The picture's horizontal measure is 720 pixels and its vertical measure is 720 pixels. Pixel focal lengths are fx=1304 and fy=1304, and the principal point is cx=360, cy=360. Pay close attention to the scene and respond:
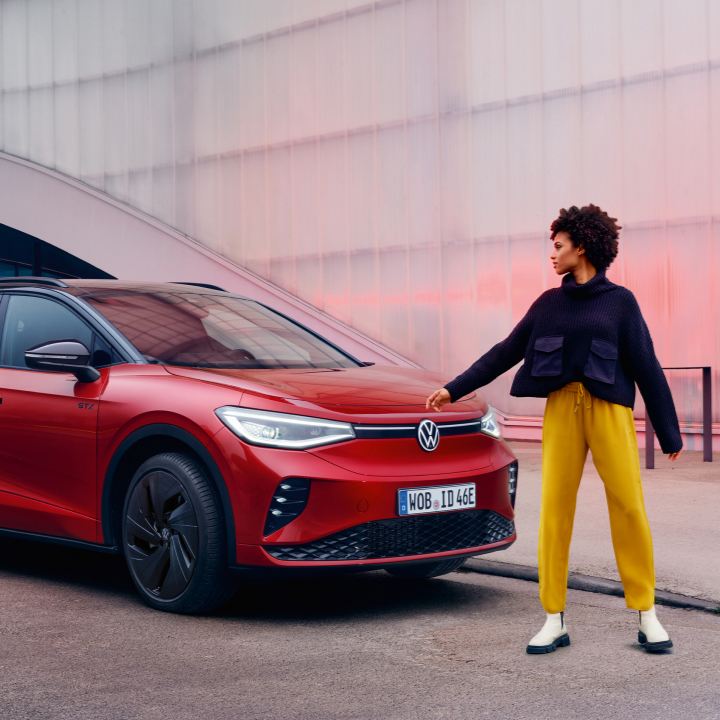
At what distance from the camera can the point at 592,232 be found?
5250mm

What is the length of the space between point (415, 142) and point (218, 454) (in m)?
12.3

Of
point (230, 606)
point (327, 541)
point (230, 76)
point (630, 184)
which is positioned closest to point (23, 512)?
point (230, 606)

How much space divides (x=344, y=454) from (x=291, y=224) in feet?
44.9

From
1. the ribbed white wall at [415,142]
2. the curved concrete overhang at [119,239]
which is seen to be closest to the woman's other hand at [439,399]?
the ribbed white wall at [415,142]

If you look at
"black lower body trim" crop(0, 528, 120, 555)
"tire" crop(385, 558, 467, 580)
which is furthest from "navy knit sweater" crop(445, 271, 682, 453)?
"black lower body trim" crop(0, 528, 120, 555)

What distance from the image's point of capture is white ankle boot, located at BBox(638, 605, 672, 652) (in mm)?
5113

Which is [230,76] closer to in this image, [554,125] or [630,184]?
[554,125]

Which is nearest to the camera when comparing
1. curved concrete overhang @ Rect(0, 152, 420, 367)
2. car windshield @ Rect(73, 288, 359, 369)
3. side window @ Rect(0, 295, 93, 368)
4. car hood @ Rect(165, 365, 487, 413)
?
car hood @ Rect(165, 365, 487, 413)

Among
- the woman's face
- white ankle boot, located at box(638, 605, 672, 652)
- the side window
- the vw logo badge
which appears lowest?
white ankle boot, located at box(638, 605, 672, 652)

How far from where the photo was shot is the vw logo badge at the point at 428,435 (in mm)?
5641

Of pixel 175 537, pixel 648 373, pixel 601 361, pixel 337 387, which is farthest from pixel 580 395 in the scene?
pixel 175 537

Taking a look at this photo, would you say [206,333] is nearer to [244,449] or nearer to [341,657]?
[244,449]

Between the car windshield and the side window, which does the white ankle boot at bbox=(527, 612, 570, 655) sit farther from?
the side window

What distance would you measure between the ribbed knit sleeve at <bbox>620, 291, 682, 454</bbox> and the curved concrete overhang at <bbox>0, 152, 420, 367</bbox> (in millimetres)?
12161
